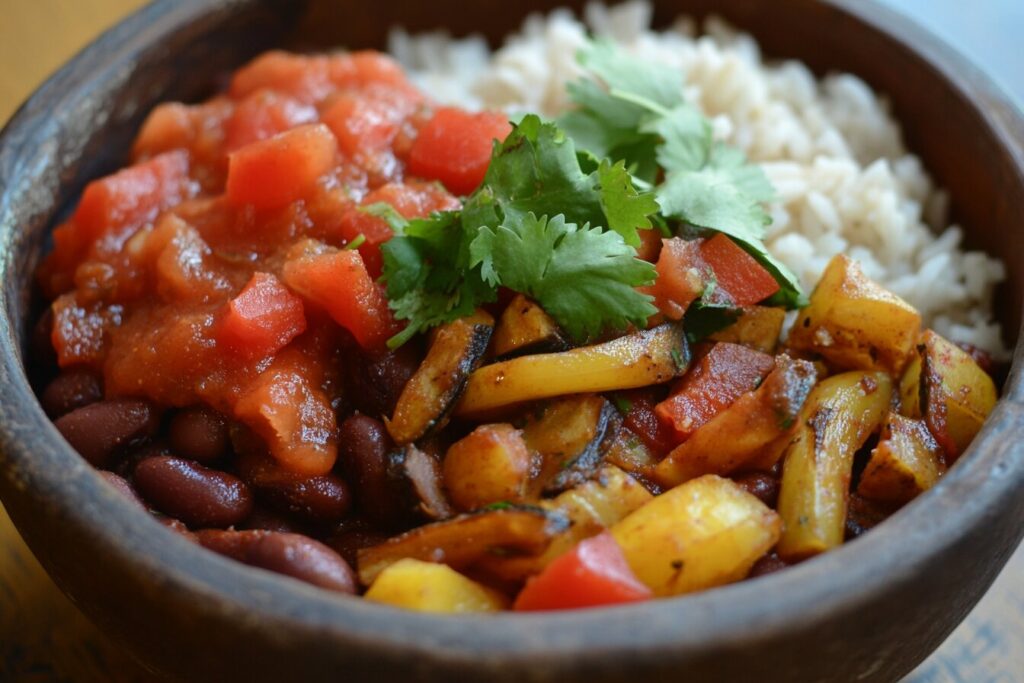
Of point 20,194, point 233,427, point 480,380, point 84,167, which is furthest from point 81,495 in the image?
point 84,167

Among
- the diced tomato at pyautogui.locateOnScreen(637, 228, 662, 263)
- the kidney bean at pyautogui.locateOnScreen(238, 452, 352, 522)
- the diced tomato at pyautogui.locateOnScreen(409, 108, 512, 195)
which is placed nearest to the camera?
the kidney bean at pyautogui.locateOnScreen(238, 452, 352, 522)

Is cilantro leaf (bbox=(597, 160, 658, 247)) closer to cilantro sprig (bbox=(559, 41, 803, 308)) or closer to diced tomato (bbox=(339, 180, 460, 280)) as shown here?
cilantro sprig (bbox=(559, 41, 803, 308))

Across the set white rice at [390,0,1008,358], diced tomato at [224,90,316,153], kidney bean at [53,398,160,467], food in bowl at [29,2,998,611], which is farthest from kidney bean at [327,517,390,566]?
white rice at [390,0,1008,358]

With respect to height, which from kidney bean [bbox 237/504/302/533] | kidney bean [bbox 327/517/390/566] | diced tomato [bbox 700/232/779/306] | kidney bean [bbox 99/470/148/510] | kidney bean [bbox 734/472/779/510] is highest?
diced tomato [bbox 700/232/779/306]

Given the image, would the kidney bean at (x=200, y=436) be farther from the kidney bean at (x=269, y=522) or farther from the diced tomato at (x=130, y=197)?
the diced tomato at (x=130, y=197)

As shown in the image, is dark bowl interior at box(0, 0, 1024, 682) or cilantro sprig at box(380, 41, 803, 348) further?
cilantro sprig at box(380, 41, 803, 348)

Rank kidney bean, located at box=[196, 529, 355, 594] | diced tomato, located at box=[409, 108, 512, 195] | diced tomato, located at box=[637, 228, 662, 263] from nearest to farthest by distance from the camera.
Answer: kidney bean, located at box=[196, 529, 355, 594] < diced tomato, located at box=[637, 228, 662, 263] < diced tomato, located at box=[409, 108, 512, 195]
